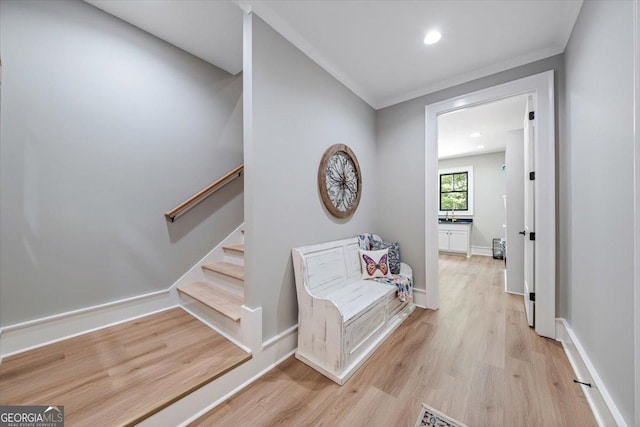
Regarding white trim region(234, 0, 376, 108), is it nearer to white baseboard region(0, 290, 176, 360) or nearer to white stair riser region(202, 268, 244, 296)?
white stair riser region(202, 268, 244, 296)

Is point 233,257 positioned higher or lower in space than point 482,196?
lower

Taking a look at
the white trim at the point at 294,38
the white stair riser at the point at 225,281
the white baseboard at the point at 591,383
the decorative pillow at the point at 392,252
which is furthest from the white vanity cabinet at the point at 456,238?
the white stair riser at the point at 225,281

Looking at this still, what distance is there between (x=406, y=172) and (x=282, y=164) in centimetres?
178

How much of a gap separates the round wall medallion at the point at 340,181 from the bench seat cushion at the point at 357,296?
0.74m

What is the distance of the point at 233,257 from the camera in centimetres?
259

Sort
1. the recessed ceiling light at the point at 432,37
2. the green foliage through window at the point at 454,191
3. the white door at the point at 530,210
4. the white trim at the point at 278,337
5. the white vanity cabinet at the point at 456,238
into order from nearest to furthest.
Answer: the white trim at the point at 278,337
the recessed ceiling light at the point at 432,37
the white door at the point at 530,210
the white vanity cabinet at the point at 456,238
the green foliage through window at the point at 454,191

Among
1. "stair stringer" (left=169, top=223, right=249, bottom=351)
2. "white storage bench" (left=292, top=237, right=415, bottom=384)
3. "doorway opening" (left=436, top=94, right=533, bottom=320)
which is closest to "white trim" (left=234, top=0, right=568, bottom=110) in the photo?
"doorway opening" (left=436, top=94, right=533, bottom=320)

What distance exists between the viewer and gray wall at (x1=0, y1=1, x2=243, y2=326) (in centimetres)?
158

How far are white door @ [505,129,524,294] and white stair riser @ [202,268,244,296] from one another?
3.55m

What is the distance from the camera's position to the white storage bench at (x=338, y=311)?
1.59 metres

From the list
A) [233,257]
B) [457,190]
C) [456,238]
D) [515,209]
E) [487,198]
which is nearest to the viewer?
[233,257]

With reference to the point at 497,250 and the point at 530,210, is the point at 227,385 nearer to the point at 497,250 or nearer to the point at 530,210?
the point at 530,210

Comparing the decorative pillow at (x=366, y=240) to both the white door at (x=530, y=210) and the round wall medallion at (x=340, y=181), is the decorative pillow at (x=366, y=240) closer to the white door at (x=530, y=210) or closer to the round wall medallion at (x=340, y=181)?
the round wall medallion at (x=340, y=181)

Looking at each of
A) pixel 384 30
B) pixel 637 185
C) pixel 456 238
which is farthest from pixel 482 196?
pixel 637 185
